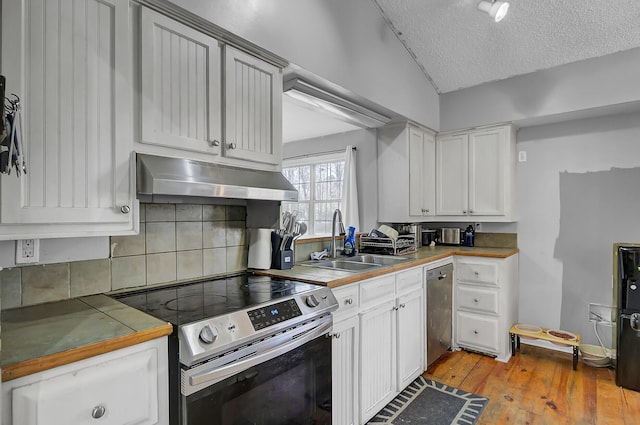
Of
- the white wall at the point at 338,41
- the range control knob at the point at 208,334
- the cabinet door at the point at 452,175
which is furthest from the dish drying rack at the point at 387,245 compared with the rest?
the range control knob at the point at 208,334

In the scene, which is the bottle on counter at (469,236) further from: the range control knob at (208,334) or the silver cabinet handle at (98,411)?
the silver cabinet handle at (98,411)

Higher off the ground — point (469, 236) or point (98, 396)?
point (469, 236)

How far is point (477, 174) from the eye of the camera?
11.2ft

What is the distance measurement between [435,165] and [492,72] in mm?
1010

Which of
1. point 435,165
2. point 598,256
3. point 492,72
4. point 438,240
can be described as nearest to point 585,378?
point 598,256

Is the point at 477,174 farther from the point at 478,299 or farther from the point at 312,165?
the point at 312,165

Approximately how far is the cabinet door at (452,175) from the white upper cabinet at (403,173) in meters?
0.15

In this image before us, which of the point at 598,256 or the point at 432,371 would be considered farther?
the point at 598,256

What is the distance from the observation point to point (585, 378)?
2.69 metres

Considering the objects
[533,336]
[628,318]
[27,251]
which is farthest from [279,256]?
[628,318]

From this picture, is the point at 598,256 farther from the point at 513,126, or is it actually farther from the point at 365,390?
the point at 365,390

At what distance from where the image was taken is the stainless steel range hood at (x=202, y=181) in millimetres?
1359

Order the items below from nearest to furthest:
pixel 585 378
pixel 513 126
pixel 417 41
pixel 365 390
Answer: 1. pixel 365 390
2. pixel 585 378
3. pixel 417 41
4. pixel 513 126

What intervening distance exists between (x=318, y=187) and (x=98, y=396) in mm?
4148
